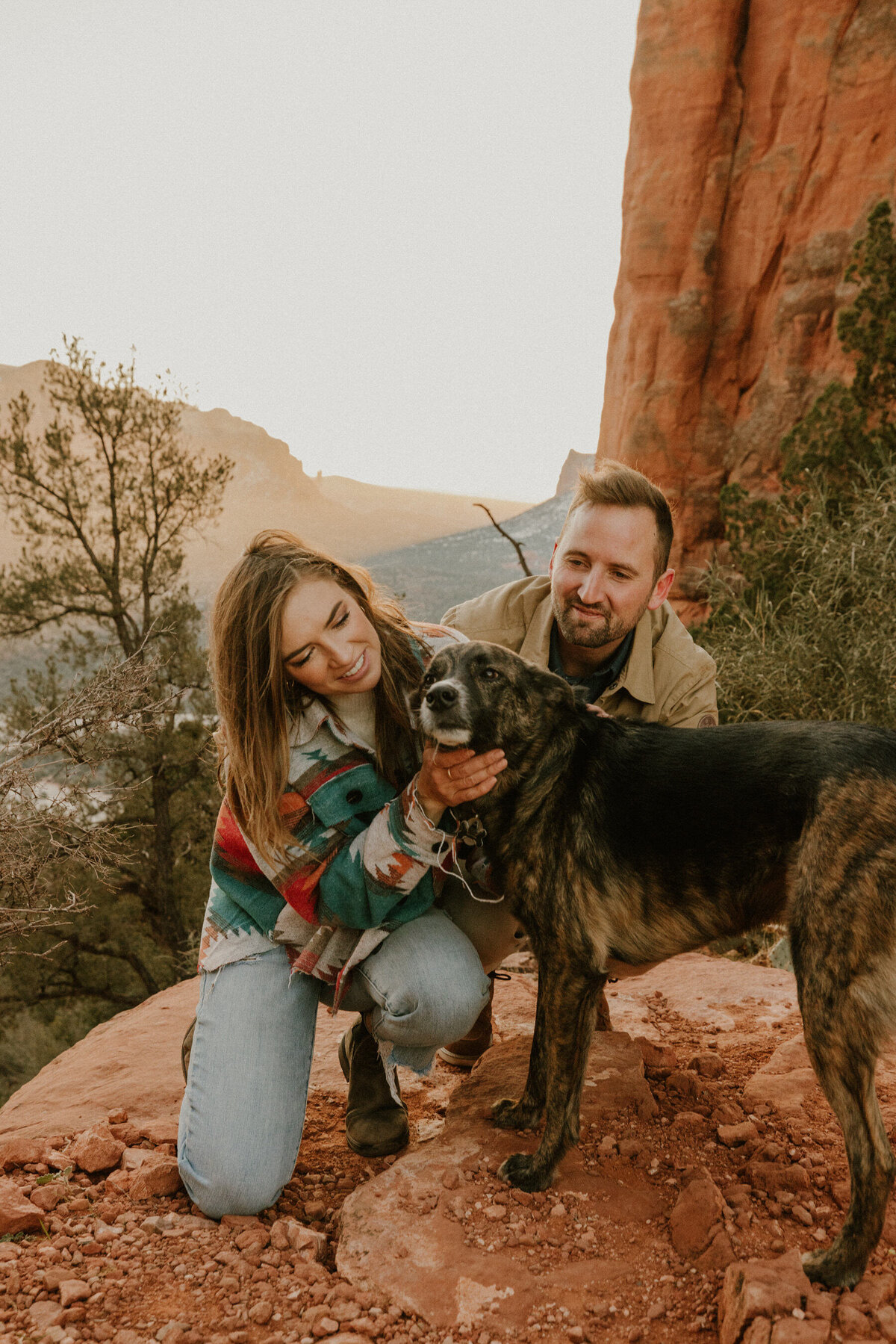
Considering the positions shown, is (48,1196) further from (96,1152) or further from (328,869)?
(328,869)

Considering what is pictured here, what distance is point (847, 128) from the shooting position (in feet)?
54.9

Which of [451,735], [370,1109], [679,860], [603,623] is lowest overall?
[370,1109]

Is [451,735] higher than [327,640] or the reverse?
the reverse

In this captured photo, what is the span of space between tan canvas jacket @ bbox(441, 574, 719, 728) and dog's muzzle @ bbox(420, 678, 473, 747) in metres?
1.12

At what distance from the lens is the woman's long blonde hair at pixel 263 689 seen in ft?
9.21

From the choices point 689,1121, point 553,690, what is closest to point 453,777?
point 553,690

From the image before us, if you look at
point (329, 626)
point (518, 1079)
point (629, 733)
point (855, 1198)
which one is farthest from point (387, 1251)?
point (329, 626)

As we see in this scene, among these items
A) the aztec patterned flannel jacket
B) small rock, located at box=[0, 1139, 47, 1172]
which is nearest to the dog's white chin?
the aztec patterned flannel jacket

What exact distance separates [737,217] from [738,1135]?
19978mm

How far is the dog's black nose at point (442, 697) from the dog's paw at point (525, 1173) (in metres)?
1.38

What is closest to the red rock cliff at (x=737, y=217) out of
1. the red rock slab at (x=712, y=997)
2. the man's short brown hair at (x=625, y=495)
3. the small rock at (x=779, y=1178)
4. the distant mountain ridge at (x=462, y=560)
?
the distant mountain ridge at (x=462, y=560)

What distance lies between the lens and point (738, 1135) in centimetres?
277

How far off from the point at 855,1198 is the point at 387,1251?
1.20 metres

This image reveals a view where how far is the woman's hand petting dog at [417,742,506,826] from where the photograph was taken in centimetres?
256
